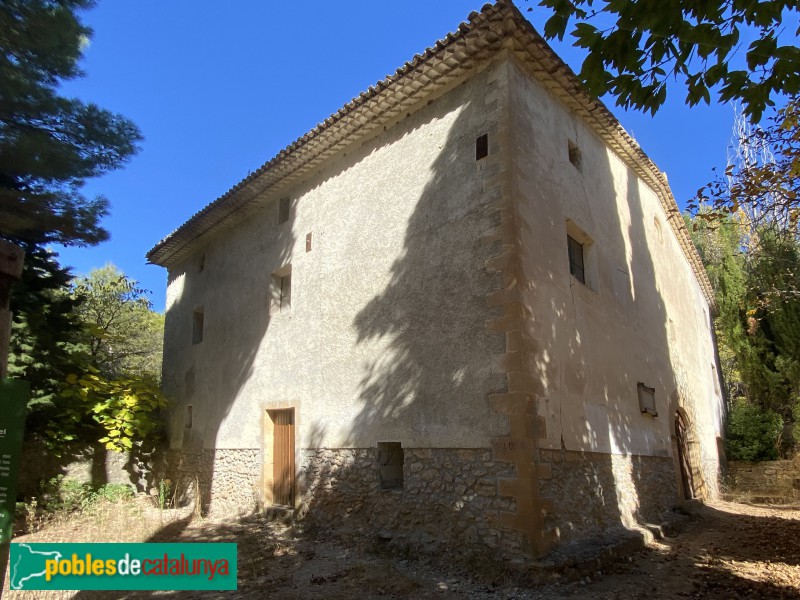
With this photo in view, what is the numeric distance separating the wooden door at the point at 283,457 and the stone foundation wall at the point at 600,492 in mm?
4852

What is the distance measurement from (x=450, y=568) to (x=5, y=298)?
17.2 feet

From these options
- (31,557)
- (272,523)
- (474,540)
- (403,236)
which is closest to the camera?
(31,557)

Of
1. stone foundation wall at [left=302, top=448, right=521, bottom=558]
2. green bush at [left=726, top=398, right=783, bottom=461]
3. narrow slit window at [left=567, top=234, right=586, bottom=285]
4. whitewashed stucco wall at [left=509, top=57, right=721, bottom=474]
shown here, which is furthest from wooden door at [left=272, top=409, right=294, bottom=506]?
green bush at [left=726, top=398, right=783, bottom=461]

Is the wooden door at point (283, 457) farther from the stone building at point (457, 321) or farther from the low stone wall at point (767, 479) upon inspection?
the low stone wall at point (767, 479)

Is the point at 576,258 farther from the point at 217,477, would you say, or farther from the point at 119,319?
the point at 119,319

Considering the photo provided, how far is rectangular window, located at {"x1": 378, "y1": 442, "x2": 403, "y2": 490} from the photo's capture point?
26.3ft

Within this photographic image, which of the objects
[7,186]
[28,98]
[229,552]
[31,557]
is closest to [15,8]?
[28,98]

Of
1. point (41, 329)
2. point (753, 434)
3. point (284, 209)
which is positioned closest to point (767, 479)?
point (753, 434)

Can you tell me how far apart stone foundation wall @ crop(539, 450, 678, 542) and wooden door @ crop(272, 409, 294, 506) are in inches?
191

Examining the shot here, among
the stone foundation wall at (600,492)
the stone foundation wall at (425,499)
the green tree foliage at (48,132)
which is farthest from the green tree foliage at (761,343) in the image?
the green tree foliage at (48,132)

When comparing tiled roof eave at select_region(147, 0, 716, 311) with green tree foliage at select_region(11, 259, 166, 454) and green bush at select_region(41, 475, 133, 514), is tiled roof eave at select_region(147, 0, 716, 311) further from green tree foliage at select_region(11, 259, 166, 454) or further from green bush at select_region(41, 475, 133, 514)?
green bush at select_region(41, 475, 133, 514)

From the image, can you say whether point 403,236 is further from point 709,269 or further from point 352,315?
point 709,269

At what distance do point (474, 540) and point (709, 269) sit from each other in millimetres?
18341

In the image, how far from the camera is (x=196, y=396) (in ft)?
42.0
